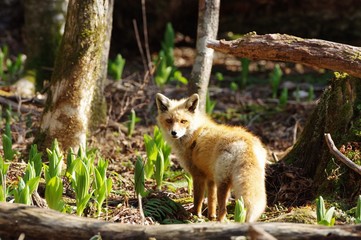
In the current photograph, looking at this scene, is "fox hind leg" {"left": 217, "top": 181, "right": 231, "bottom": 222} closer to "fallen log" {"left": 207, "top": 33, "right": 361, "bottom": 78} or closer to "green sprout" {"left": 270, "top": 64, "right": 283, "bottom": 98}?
"fallen log" {"left": 207, "top": 33, "right": 361, "bottom": 78}

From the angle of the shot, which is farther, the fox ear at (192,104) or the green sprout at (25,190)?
the fox ear at (192,104)

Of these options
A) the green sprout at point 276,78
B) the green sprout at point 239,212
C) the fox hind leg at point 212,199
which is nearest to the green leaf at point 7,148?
the fox hind leg at point 212,199

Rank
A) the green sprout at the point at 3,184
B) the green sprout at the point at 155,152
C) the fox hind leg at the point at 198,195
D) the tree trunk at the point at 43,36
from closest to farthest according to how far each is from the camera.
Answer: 1. the green sprout at the point at 3,184
2. the fox hind leg at the point at 198,195
3. the green sprout at the point at 155,152
4. the tree trunk at the point at 43,36

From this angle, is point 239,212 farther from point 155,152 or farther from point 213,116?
point 213,116

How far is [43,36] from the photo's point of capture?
10.5 metres

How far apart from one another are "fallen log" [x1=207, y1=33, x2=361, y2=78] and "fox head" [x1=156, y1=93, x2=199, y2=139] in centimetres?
142

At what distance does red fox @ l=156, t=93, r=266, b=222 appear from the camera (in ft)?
17.0

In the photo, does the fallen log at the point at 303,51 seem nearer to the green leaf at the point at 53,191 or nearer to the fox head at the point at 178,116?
the fox head at the point at 178,116

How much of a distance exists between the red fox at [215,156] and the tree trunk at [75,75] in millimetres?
846

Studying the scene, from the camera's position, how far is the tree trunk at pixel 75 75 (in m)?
6.61

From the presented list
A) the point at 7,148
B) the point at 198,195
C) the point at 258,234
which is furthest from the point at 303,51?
the point at 7,148

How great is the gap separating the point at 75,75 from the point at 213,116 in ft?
11.5

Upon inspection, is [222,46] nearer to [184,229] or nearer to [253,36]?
[253,36]

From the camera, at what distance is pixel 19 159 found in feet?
23.1
